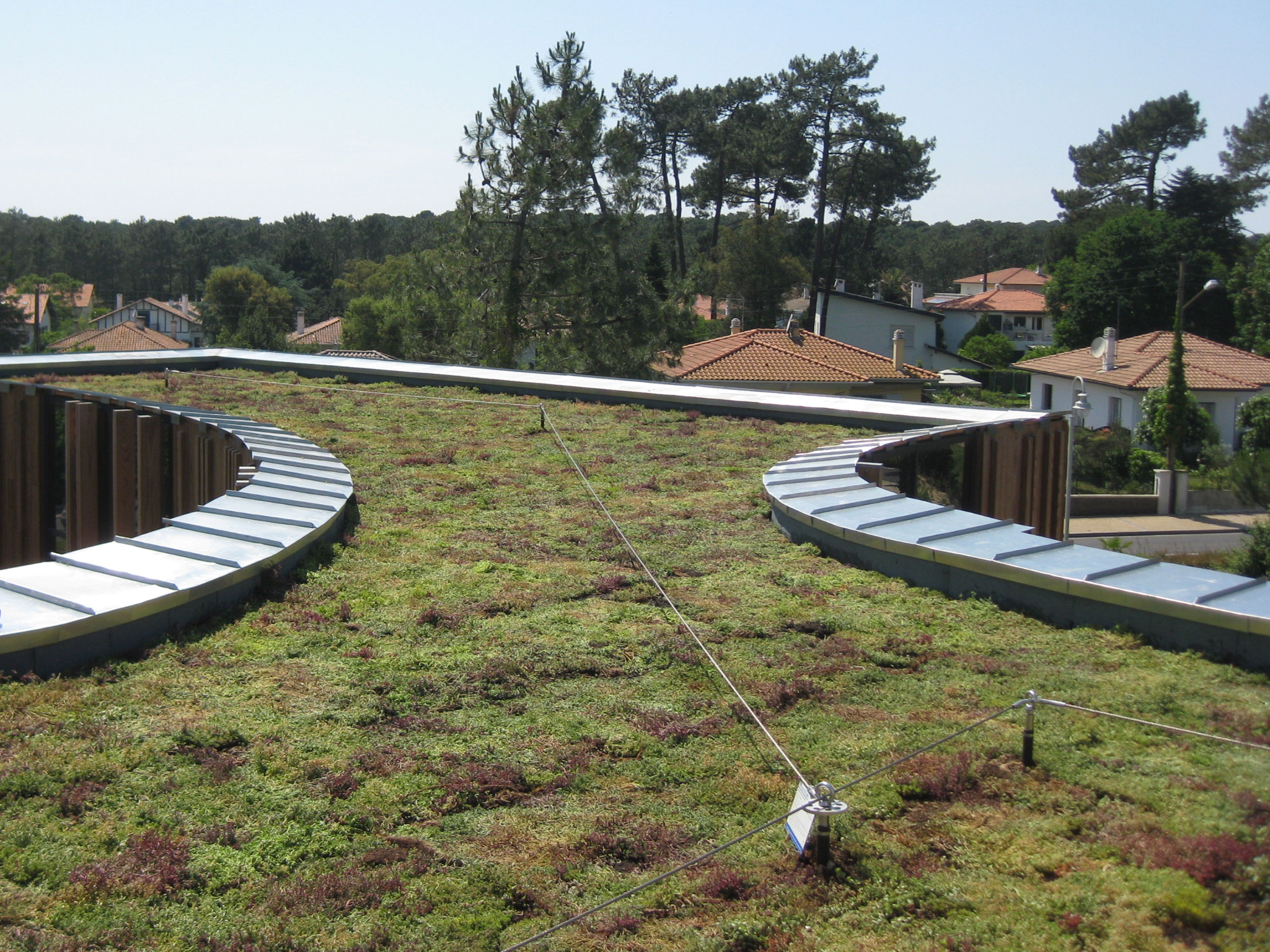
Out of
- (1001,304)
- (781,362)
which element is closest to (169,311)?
(1001,304)

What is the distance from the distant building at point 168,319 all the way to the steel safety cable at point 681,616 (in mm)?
64189

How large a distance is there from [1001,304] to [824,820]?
242 feet

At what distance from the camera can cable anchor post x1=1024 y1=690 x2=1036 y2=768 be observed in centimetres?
369

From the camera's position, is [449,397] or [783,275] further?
[783,275]

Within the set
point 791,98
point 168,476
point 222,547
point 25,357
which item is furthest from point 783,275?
point 222,547

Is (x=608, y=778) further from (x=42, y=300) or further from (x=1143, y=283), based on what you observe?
(x=42, y=300)

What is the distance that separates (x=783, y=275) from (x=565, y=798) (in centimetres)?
5170

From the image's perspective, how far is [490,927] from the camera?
3.07 metres

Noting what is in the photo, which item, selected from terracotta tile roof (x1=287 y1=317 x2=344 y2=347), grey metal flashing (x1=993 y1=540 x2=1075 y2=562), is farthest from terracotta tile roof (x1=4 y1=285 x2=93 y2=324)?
grey metal flashing (x1=993 y1=540 x2=1075 y2=562)

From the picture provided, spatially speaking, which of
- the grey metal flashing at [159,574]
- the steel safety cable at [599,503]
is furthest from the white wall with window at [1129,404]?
the grey metal flashing at [159,574]

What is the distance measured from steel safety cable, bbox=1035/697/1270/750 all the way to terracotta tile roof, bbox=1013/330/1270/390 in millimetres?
34776

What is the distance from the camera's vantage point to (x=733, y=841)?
133 inches

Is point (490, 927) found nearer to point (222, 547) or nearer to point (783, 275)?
point (222, 547)

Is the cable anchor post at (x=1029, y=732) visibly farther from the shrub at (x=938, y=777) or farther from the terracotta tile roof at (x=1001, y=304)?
the terracotta tile roof at (x=1001, y=304)
